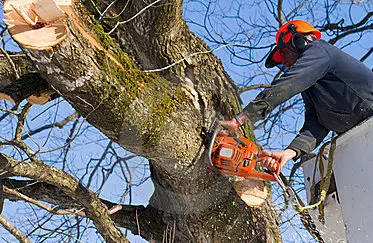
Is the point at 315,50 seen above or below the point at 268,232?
above

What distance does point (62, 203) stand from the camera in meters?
2.95

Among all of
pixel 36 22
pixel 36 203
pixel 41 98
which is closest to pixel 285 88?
pixel 36 22

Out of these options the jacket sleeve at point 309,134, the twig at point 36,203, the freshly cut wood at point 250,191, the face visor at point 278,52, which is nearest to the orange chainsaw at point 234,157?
the freshly cut wood at point 250,191

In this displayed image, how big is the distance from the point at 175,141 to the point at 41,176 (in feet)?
2.46

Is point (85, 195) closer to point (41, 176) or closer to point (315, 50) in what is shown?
point (41, 176)

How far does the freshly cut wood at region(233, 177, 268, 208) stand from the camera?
2.71 meters

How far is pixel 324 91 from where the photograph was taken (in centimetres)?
263

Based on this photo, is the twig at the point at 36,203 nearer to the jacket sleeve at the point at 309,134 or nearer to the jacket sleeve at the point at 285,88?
the jacket sleeve at the point at 285,88

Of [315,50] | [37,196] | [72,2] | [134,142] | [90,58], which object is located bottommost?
[37,196]

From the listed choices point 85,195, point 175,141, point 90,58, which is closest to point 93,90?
point 90,58

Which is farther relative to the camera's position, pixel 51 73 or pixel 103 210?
pixel 103 210

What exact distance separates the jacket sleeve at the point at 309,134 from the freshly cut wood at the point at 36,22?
1.47 meters

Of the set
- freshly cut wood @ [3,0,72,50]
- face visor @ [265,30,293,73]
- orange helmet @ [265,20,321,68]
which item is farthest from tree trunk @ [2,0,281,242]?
orange helmet @ [265,20,321,68]

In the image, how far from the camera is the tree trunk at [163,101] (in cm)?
210
